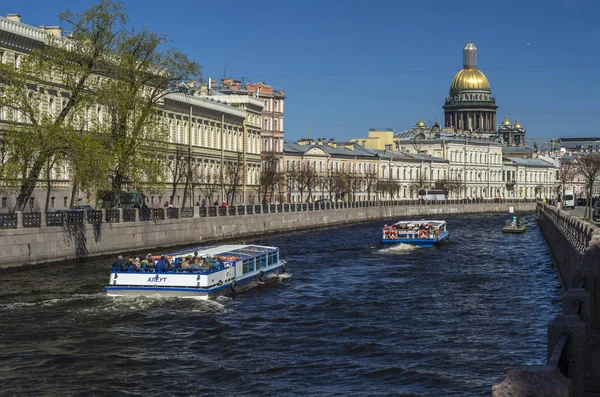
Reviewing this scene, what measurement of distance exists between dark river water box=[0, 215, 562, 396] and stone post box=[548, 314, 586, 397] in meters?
7.23

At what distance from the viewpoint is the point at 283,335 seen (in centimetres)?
2517

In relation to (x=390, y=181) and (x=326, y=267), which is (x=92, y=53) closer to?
(x=326, y=267)

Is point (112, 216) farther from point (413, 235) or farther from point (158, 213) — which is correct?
point (413, 235)

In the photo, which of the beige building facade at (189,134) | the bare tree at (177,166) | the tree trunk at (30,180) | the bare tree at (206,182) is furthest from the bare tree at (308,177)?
the tree trunk at (30,180)

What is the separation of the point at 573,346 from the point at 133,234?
39.0m

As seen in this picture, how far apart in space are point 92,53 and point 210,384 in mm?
29733

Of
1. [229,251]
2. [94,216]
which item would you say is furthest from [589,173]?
[229,251]

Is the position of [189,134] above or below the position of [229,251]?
above

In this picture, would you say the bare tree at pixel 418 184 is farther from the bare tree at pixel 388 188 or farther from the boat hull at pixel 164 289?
the boat hull at pixel 164 289

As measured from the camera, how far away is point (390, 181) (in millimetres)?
141000

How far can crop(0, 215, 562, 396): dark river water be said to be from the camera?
19.9 meters

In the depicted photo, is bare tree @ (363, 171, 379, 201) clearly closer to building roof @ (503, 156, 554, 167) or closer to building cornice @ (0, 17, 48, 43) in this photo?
building roof @ (503, 156, 554, 167)

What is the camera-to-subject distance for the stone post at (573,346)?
39.0 ft

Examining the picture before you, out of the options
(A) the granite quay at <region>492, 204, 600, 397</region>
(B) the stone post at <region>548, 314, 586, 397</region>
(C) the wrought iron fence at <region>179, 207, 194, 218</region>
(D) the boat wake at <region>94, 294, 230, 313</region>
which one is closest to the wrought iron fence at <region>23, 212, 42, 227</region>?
(D) the boat wake at <region>94, 294, 230, 313</region>
